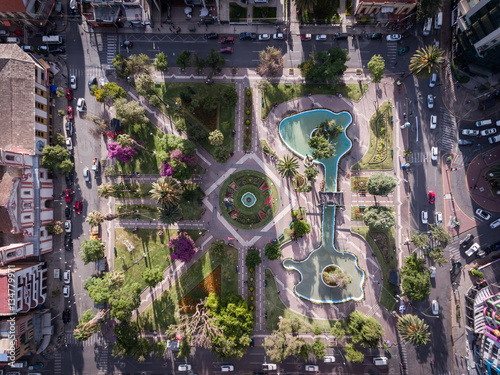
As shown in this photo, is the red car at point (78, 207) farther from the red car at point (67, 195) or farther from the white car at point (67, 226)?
the white car at point (67, 226)

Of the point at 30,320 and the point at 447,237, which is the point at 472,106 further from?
the point at 30,320

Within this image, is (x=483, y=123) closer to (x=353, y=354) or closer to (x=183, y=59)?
(x=353, y=354)

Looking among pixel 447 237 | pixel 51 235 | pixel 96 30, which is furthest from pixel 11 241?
pixel 447 237

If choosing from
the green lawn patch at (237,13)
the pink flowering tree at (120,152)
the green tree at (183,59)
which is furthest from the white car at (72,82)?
the green lawn patch at (237,13)

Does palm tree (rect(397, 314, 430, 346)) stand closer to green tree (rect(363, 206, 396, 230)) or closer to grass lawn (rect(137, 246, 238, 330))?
green tree (rect(363, 206, 396, 230))

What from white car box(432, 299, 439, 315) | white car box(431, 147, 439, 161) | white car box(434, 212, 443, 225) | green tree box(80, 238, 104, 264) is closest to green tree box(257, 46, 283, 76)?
white car box(431, 147, 439, 161)

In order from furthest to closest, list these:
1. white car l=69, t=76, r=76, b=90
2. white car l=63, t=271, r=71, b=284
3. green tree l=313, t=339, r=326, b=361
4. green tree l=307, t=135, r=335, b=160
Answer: white car l=69, t=76, r=76, b=90
white car l=63, t=271, r=71, b=284
green tree l=307, t=135, r=335, b=160
green tree l=313, t=339, r=326, b=361
